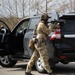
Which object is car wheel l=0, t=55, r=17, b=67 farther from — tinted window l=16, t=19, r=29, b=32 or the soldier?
the soldier

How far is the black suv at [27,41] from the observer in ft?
30.2

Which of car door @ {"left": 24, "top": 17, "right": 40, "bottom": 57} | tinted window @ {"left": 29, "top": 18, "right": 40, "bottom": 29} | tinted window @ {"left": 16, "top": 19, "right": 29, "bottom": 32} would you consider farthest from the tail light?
tinted window @ {"left": 16, "top": 19, "right": 29, "bottom": 32}

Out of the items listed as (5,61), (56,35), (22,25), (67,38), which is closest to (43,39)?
(56,35)

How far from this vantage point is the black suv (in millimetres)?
9219

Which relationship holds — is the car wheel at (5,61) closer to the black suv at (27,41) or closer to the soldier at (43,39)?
the black suv at (27,41)

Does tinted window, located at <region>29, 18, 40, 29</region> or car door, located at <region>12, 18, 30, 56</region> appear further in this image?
car door, located at <region>12, 18, 30, 56</region>

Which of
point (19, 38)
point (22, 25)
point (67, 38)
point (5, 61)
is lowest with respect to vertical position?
point (5, 61)

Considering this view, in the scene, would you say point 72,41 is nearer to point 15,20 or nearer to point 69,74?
point 69,74

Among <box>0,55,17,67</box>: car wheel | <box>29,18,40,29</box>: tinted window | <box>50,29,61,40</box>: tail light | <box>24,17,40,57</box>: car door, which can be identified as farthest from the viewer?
<box>0,55,17,67</box>: car wheel

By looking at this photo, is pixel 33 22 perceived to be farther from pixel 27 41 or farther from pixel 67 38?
pixel 67 38

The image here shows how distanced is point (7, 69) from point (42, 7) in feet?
41.7

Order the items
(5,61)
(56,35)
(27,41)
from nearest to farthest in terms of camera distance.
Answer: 1. (56,35)
2. (27,41)
3. (5,61)

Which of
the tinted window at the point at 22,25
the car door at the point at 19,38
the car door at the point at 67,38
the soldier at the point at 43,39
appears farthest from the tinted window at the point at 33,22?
the soldier at the point at 43,39

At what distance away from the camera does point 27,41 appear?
10.3 metres
